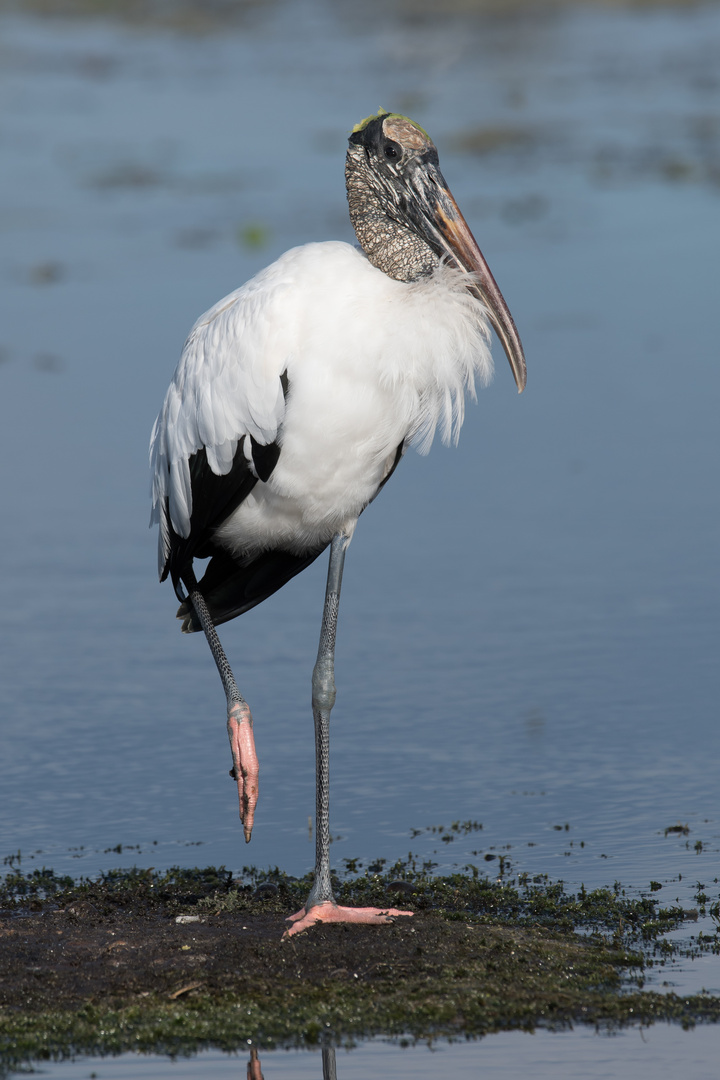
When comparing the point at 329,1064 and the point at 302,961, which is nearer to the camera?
the point at 329,1064

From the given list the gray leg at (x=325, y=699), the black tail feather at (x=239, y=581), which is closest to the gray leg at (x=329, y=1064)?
the gray leg at (x=325, y=699)

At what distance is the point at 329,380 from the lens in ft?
16.4

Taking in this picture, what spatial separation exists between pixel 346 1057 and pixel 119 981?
2.51 ft

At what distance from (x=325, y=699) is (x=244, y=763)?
0.33 m

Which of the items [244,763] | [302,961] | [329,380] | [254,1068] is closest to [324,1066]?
[254,1068]

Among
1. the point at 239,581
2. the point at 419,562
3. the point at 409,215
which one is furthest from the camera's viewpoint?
the point at 419,562

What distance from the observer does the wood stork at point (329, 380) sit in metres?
5.02

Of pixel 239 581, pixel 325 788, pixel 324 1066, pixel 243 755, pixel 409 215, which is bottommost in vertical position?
pixel 324 1066

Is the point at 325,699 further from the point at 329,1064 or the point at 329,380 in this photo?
the point at 329,1064

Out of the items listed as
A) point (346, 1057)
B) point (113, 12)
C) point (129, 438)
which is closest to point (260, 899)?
point (346, 1057)

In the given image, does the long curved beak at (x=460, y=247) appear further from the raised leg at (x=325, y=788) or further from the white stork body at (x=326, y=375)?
the raised leg at (x=325, y=788)

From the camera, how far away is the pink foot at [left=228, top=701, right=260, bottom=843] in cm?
Result: 535

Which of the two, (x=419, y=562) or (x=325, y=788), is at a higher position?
(x=419, y=562)

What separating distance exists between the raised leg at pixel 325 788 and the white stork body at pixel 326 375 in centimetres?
21
